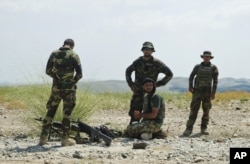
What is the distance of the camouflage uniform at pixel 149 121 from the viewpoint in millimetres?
11000

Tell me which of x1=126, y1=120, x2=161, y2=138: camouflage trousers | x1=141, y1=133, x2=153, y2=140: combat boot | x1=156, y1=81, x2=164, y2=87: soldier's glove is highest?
x1=156, y1=81, x2=164, y2=87: soldier's glove

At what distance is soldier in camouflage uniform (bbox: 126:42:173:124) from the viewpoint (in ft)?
37.6

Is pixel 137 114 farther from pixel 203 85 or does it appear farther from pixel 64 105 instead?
pixel 203 85

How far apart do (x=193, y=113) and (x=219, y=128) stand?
1357 millimetres

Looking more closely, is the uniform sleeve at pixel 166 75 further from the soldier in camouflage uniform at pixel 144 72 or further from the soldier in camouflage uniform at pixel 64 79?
the soldier in camouflage uniform at pixel 64 79

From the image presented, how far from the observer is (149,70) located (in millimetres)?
11461

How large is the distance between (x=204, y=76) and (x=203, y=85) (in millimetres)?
208

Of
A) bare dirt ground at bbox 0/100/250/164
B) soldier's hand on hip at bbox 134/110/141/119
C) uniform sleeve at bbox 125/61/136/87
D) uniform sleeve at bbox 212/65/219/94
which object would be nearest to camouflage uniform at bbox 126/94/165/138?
soldier's hand on hip at bbox 134/110/141/119

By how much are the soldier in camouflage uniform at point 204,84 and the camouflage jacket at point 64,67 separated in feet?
10.5

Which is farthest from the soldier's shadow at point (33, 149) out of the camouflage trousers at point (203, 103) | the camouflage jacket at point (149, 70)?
the camouflage trousers at point (203, 103)

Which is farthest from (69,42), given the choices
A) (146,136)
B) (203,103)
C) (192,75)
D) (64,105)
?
(203,103)

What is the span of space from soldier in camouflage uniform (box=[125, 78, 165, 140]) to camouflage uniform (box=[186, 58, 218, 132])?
1415 mm

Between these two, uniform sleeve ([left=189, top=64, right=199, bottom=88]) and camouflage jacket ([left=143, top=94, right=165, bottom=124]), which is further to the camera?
uniform sleeve ([left=189, top=64, right=199, bottom=88])

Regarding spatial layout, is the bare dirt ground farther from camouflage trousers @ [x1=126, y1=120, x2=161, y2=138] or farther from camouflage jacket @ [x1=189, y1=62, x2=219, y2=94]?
camouflage jacket @ [x1=189, y1=62, x2=219, y2=94]
